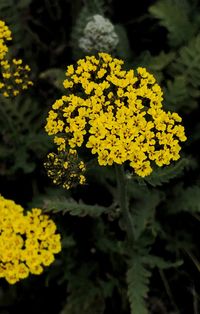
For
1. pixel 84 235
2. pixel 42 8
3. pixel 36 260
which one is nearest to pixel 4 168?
pixel 84 235

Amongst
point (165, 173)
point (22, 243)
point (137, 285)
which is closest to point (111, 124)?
point (165, 173)

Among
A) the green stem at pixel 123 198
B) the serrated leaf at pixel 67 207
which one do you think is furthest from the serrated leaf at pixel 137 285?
the serrated leaf at pixel 67 207

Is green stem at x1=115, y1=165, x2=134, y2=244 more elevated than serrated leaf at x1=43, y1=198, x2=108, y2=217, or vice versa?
serrated leaf at x1=43, y1=198, x2=108, y2=217

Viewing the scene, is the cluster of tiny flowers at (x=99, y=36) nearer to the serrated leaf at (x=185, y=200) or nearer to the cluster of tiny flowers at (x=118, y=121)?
the cluster of tiny flowers at (x=118, y=121)

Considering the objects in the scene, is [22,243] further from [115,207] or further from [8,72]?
[8,72]

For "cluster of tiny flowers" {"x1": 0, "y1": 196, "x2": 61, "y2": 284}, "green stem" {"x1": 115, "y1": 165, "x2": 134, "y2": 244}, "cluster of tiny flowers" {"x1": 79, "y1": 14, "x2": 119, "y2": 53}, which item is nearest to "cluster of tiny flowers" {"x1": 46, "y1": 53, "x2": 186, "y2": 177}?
"green stem" {"x1": 115, "y1": 165, "x2": 134, "y2": 244}

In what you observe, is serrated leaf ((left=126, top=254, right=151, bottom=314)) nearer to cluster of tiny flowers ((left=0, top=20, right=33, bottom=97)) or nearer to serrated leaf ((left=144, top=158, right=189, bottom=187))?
serrated leaf ((left=144, top=158, right=189, bottom=187))
